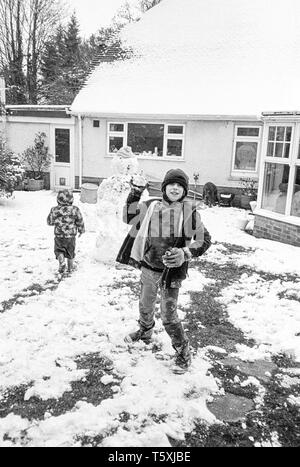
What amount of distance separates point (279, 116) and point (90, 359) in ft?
23.6

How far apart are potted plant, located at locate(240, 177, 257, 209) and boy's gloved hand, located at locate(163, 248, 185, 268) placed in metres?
10.9

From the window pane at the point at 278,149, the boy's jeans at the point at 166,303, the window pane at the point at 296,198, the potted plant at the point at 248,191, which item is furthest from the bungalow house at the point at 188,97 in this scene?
the boy's jeans at the point at 166,303

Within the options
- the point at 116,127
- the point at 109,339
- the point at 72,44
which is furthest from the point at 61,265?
the point at 72,44

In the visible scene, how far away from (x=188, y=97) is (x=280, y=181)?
6754 millimetres

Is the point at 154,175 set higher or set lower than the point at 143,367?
higher

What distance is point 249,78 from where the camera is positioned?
1454 centimetres

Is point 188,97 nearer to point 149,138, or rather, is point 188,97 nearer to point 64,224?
point 149,138

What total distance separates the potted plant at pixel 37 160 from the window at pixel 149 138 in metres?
2.71

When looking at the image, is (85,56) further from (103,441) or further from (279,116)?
(103,441)

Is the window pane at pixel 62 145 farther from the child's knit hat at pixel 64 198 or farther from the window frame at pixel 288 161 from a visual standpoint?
the child's knit hat at pixel 64 198

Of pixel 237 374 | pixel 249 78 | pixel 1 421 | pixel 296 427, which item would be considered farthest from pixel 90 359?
pixel 249 78

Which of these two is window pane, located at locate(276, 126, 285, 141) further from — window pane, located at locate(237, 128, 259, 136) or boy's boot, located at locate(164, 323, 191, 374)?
boy's boot, located at locate(164, 323, 191, 374)

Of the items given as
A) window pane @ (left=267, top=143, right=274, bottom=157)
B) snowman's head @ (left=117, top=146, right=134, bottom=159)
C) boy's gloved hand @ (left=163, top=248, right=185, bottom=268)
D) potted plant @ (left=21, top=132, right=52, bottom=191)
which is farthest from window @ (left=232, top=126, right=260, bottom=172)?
boy's gloved hand @ (left=163, top=248, right=185, bottom=268)
